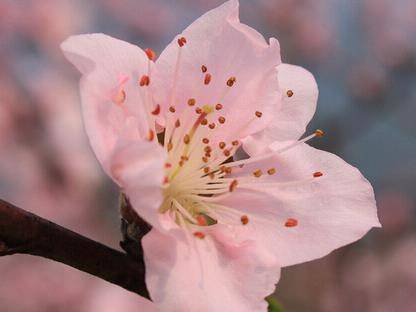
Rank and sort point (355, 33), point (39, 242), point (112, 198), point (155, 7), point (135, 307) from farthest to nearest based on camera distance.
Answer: point (155, 7) → point (355, 33) → point (112, 198) → point (135, 307) → point (39, 242)

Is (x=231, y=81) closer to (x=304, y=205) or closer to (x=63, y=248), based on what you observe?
(x=304, y=205)

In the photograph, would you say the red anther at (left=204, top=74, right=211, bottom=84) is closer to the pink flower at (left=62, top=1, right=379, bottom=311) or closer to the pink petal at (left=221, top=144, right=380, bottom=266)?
the pink flower at (left=62, top=1, right=379, bottom=311)

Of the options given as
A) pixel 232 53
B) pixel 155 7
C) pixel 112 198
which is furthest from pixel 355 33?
pixel 232 53

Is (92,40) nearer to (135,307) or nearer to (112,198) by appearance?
(135,307)

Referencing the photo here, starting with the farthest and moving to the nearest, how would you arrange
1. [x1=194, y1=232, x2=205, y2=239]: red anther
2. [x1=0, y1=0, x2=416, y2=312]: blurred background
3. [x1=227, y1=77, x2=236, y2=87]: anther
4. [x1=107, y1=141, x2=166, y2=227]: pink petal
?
[x1=0, y1=0, x2=416, y2=312]: blurred background → [x1=227, y1=77, x2=236, y2=87]: anther → [x1=194, y1=232, x2=205, y2=239]: red anther → [x1=107, y1=141, x2=166, y2=227]: pink petal

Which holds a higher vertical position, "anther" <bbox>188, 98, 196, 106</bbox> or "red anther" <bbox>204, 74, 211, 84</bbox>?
"red anther" <bbox>204, 74, 211, 84</bbox>

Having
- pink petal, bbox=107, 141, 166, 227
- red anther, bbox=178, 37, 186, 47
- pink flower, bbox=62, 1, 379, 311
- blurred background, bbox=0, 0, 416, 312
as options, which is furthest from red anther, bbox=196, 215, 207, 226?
blurred background, bbox=0, 0, 416, 312

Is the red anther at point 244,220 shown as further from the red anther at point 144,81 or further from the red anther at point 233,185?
the red anther at point 144,81
